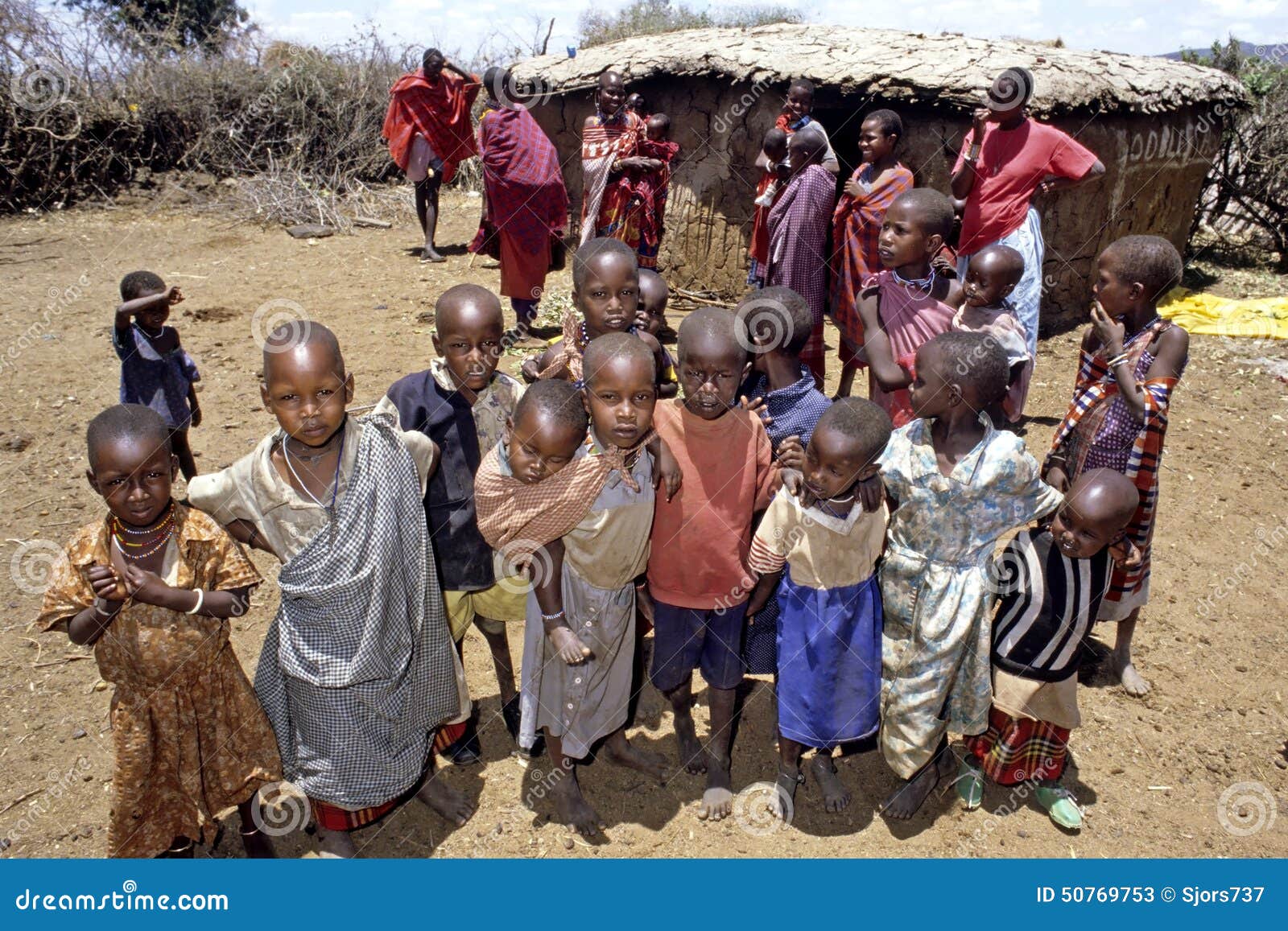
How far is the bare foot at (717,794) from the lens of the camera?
2.54 metres

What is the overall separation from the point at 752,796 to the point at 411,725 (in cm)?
104

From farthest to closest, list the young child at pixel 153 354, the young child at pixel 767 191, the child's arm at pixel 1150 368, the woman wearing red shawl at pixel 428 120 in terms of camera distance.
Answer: the woman wearing red shawl at pixel 428 120, the young child at pixel 767 191, the young child at pixel 153 354, the child's arm at pixel 1150 368

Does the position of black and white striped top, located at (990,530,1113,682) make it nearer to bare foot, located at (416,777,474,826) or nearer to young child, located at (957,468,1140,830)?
young child, located at (957,468,1140,830)

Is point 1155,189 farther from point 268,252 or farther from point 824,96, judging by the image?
point 268,252

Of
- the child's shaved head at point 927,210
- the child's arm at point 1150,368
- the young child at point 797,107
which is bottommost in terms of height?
the child's arm at point 1150,368

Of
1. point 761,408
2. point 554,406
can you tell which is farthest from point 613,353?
point 761,408

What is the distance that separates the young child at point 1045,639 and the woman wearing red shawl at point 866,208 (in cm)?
216

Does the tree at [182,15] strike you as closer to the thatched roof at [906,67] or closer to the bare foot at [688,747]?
the thatched roof at [906,67]

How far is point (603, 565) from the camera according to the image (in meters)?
2.29

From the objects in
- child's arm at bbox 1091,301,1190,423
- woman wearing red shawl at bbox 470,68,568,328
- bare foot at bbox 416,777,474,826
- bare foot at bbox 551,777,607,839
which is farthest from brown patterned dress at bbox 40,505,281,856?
woman wearing red shawl at bbox 470,68,568,328

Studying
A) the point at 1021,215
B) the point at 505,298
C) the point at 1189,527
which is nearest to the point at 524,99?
the point at 505,298

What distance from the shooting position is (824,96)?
6301 mm

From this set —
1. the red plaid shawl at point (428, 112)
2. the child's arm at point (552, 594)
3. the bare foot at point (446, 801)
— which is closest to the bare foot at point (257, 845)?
the bare foot at point (446, 801)

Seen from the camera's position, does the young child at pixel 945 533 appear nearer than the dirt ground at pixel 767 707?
Yes
